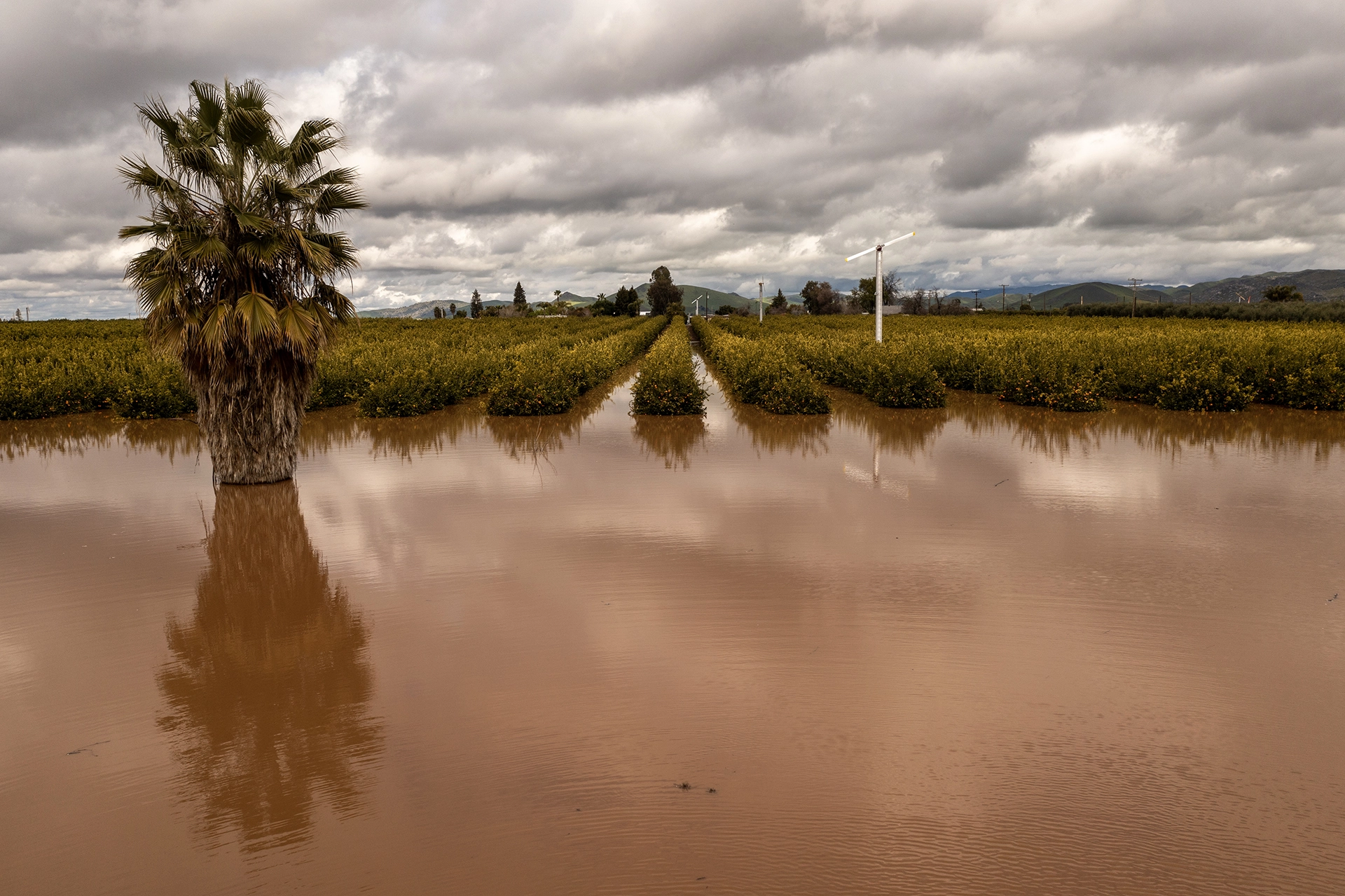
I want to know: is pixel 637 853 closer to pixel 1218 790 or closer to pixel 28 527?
pixel 1218 790

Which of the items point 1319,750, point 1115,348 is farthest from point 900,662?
→ point 1115,348

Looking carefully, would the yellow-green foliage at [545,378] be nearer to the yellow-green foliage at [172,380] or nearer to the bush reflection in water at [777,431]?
the bush reflection in water at [777,431]

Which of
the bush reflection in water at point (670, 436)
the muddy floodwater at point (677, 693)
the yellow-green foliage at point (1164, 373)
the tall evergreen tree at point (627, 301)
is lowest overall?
the muddy floodwater at point (677, 693)

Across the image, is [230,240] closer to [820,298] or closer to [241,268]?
[241,268]

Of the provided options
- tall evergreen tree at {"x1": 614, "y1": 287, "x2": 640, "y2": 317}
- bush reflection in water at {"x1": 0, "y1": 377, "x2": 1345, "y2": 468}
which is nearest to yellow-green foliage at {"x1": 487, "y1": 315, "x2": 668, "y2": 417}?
bush reflection in water at {"x1": 0, "y1": 377, "x2": 1345, "y2": 468}

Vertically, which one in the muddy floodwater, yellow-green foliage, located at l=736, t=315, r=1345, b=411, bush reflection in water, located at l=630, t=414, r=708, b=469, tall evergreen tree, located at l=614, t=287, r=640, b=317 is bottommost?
the muddy floodwater

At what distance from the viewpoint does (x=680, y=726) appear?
4312 millimetres

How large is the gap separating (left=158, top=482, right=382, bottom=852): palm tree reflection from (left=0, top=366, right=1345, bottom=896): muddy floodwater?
2cm

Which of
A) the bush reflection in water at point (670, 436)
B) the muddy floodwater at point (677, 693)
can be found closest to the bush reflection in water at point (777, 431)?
the bush reflection in water at point (670, 436)

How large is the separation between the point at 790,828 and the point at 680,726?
0.97 m

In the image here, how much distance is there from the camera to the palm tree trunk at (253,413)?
988 centimetres

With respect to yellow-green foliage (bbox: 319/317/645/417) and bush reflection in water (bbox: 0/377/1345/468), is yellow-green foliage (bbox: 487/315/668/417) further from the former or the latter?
yellow-green foliage (bbox: 319/317/645/417)

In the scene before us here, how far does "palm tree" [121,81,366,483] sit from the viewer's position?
30.5 ft

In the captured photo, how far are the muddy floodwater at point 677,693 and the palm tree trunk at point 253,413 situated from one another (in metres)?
0.72
